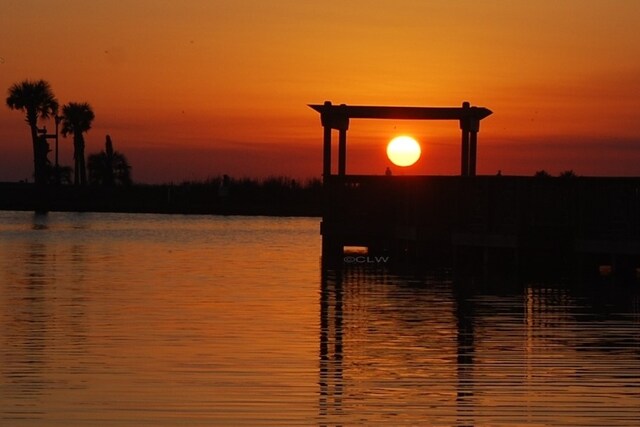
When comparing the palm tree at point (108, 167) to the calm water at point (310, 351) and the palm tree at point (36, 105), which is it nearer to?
the palm tree at point (36, 105)

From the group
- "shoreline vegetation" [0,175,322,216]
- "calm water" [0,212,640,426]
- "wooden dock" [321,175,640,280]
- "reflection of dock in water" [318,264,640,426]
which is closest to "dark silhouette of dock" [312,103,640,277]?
"wooden dock" [321,175,640,280]

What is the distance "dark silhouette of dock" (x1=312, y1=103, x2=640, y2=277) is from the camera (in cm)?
3359

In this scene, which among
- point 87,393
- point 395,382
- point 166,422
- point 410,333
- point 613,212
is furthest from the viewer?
point 613,212

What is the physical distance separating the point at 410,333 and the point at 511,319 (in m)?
3.01

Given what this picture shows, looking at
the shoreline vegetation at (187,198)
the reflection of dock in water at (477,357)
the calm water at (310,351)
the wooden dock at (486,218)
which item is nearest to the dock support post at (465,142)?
the wooden dock at (486,218)

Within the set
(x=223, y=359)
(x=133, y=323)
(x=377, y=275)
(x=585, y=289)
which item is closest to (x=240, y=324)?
(x=133, y=323)

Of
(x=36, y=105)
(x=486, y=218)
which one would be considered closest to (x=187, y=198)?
(x=36, y=105)

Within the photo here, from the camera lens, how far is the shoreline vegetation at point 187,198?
107312 millimetres

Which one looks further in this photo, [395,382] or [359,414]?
[395,382]

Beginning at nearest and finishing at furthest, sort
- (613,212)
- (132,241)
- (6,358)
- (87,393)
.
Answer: (87,393) → (6,358) → (613,212) → (132,241)

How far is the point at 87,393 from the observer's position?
15016 millimetres

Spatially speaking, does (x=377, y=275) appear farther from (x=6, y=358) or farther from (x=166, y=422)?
(x=166, y=422)

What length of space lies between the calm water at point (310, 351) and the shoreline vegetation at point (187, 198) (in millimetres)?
72581

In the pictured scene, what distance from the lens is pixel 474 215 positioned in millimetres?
38094
